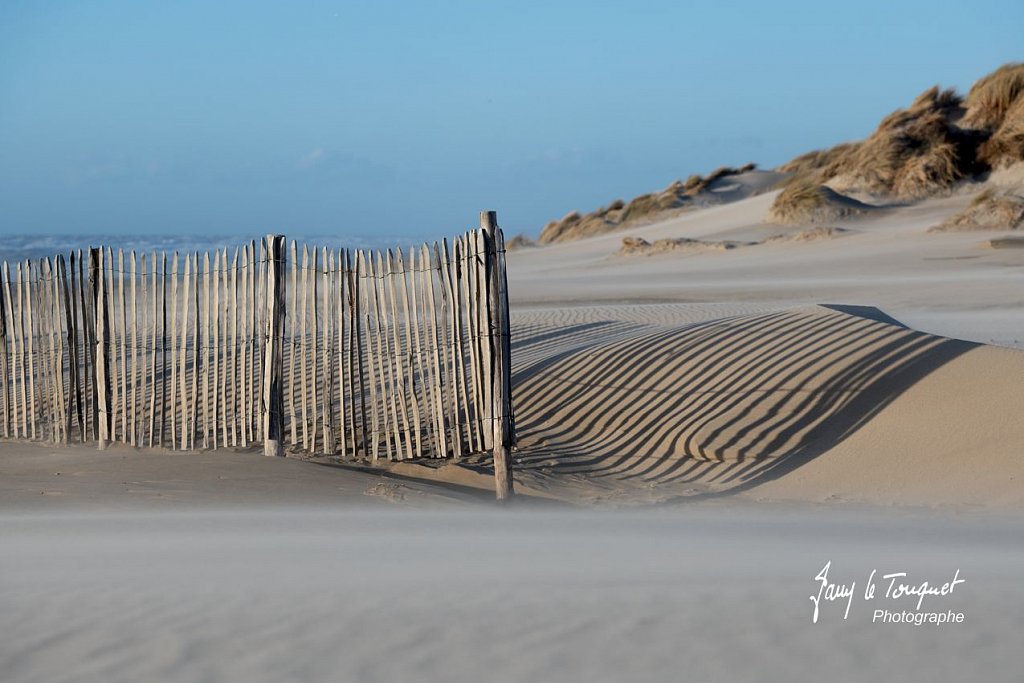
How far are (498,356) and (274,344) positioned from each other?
1.69 meters

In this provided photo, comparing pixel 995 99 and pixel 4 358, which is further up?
pixel 995 99

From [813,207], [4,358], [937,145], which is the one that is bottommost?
[4,358]

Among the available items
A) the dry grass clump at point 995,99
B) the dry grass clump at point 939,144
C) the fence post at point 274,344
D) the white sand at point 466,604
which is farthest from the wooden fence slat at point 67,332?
the dry grass clump at point 995,99

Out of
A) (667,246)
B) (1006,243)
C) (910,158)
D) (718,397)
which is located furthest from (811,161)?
(718,397)

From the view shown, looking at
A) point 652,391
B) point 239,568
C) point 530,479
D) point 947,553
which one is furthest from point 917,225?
point 239,568

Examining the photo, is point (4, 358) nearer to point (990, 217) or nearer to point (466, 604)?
point (466, 604)

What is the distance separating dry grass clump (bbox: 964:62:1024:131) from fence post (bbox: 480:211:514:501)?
1189 inches

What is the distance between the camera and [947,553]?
15.9ft

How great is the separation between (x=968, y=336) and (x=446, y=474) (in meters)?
6.93

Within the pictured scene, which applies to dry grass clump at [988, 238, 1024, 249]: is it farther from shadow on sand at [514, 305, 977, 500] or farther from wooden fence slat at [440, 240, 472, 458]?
wooden fence slat at [440, 240, 472, 458]

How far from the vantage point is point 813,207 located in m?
29.8

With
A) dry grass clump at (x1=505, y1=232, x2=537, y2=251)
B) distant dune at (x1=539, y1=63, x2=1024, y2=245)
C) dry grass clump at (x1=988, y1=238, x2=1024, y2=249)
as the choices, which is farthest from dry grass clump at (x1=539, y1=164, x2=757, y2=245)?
dry grass clump at (x1=988, y1=238, x2=1024, y2=249)

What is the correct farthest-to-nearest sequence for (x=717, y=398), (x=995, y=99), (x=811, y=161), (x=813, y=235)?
(x=811, y=161) < (x=995, y=99) < (x=813, y=235) < (x=717, y=398)

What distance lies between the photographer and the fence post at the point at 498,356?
22.0ft
